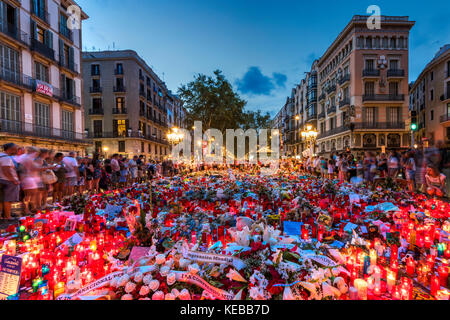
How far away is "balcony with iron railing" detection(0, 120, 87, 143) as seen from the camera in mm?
17128

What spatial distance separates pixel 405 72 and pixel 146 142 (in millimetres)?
40209

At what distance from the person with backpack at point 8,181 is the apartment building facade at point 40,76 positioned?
1481 centimetres

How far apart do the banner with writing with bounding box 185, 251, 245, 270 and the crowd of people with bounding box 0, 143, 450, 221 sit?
5710 millimetres

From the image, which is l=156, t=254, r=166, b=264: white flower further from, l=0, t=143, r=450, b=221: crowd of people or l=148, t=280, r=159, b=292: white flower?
l=0, t=143, r=450, b=221: crowd of people

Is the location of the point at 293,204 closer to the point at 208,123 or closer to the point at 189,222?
the point at 189,222

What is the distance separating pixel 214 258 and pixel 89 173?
923cm

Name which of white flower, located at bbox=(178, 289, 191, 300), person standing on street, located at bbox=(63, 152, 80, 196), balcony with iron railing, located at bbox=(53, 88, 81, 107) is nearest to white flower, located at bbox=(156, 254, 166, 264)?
white flower, located at bbox=(178, 289, 191, 300)

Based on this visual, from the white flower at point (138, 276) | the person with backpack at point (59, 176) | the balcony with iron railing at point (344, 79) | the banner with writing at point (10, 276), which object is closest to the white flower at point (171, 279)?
the white flower at point (138, 276)

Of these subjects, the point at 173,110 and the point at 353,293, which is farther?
the point at 173,110

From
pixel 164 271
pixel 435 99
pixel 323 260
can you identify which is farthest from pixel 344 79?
pixel 164 271

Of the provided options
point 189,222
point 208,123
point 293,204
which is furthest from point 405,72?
point 189,222

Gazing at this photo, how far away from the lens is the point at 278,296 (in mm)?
2148

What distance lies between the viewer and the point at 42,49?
20.2 meters

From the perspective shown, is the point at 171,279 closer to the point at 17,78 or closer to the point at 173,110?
the point at 17,78
